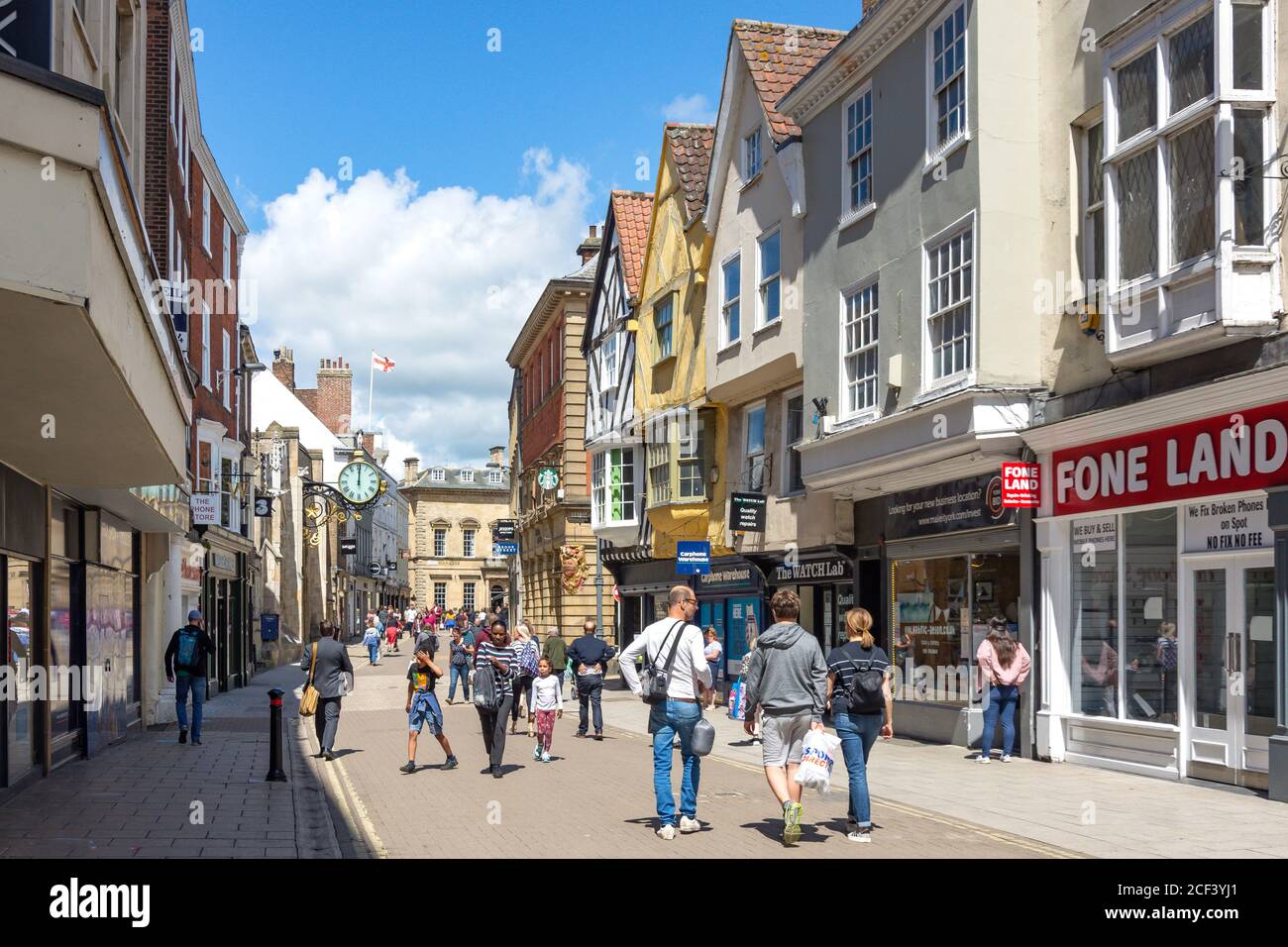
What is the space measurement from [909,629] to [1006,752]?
4076 millimetres

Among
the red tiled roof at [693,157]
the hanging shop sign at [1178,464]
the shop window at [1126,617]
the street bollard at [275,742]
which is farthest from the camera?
the red tiled roof at [693,157]

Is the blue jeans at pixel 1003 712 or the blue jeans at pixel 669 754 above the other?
the blue jeans at pixel 669 754

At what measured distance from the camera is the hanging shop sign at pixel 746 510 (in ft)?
81.8

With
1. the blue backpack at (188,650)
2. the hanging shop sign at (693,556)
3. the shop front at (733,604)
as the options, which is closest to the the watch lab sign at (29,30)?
the blue backpack at (188,650)

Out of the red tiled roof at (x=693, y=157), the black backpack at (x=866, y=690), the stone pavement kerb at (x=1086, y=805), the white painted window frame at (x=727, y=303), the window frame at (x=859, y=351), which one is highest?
the red tiled roof at (x=693, y=157)

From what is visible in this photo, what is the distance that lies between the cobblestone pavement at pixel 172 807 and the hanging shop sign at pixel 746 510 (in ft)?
30.5

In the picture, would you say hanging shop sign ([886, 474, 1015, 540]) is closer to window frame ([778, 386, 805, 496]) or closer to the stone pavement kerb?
the stone pavement kerb

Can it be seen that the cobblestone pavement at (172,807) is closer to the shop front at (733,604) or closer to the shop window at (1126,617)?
the shop window at (1126,617)

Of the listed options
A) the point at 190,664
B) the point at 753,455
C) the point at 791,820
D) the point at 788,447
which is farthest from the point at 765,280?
the point at 791,820

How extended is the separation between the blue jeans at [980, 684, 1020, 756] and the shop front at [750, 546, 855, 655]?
18.1 feet

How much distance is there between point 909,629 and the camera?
807 inches

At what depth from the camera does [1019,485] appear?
16375 mm
